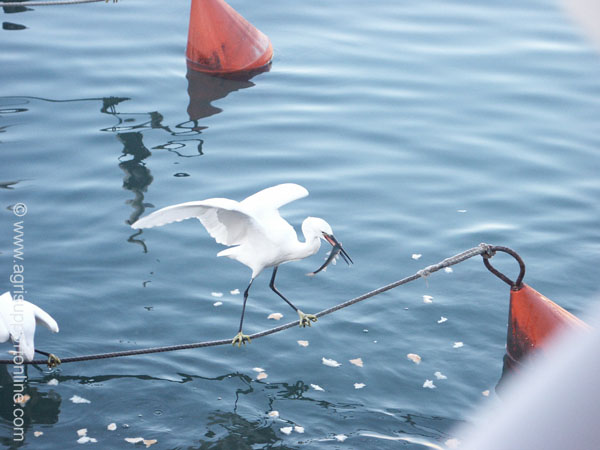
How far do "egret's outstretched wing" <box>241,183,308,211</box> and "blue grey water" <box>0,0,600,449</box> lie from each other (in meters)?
1.39

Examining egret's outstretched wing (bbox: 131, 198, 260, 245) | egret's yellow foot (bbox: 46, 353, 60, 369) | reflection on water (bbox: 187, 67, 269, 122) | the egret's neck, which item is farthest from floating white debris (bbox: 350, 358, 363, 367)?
reflection on water (bbox: 187, 67, 269, 122)

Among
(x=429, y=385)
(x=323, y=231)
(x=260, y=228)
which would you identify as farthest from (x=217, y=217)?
(x=429, y=385)

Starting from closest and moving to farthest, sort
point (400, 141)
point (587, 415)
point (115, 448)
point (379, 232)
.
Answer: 1. point (587, 415)
2. point (115, 448)
3. point (379, 232)
4. point (400, 141)

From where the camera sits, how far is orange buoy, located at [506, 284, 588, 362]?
6215 mm

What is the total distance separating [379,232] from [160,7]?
7.48m

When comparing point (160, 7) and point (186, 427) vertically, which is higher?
point (160, 7)

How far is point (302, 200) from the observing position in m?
9.27

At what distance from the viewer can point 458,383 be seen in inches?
264

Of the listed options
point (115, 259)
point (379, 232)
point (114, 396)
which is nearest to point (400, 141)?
point (379, 232)

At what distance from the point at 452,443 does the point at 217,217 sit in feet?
8.20

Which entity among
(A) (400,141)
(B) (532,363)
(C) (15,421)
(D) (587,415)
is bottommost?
(C) (15,421)

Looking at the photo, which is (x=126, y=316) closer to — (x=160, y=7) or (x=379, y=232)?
(x=379, y=232)

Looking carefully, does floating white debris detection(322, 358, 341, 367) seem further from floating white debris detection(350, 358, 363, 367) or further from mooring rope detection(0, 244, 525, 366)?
mooring rope detection(0, 244, 525, 366)

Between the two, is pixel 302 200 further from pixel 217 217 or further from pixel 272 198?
pixel 217 217
